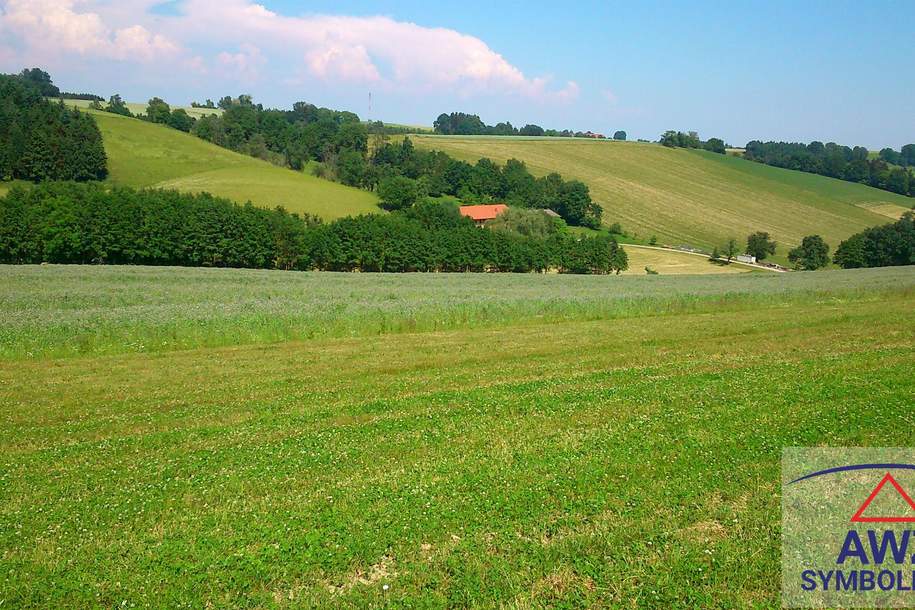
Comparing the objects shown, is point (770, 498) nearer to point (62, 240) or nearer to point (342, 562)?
point (342, 562)

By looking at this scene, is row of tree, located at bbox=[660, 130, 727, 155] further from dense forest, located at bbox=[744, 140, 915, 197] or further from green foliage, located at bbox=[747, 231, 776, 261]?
green foliage, located at bbox=[747, 231, 776, 261]

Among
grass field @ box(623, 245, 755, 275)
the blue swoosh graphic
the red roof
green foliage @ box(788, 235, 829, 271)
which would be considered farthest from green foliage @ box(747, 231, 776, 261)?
the blue swoosh graphic

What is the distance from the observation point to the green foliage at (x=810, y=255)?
95375 mm

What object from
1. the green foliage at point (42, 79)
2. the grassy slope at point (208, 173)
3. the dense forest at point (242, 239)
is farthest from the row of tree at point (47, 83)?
the dense forest at point (242, 239)

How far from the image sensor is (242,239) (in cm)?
7388

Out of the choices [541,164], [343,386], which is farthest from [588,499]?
[541,164]

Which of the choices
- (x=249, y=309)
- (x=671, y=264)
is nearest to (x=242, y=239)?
(x=249, y=309)

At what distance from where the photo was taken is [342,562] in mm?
7258

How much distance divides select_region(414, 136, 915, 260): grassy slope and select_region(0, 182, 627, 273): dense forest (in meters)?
31.4

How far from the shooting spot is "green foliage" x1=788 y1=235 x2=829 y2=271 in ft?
313

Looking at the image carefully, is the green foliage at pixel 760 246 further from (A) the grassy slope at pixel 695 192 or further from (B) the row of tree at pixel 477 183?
(B) the row of tree at pixel 477 183

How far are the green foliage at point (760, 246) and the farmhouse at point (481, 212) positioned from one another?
41.8 metres

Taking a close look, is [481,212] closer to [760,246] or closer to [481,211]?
[481,211]

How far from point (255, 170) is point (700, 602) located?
120651 millimetres
